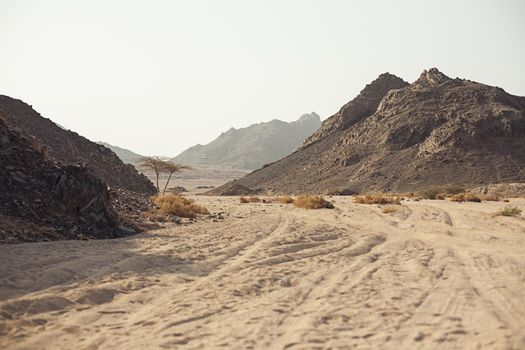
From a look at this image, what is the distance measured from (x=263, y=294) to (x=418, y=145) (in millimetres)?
47667

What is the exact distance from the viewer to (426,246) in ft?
30.9

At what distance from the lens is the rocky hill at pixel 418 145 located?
140 feet

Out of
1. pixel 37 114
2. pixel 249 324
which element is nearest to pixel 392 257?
pixel 249 324

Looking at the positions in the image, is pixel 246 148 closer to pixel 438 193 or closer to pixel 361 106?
pixel 361 106

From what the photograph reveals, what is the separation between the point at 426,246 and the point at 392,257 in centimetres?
162

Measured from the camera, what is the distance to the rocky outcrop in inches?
2677

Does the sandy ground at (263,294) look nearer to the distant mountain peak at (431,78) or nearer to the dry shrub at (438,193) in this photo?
the dry shrub at (438,193)

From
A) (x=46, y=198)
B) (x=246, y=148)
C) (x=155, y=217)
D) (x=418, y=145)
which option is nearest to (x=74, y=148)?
(x=155, y=217)

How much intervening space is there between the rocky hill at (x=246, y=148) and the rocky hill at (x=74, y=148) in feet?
412

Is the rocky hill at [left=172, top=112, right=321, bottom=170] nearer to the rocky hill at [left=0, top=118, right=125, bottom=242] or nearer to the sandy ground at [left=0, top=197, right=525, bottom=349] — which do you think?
the rocky hill at [left=0, top=118, right=125, bottom=242]

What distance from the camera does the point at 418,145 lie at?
4972 centimetres

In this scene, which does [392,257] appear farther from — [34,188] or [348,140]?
[348,140]

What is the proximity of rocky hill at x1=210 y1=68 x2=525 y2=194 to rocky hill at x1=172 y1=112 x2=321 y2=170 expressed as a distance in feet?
307

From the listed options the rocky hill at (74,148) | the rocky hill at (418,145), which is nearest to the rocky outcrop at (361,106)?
the rocky hill at (418,145)
